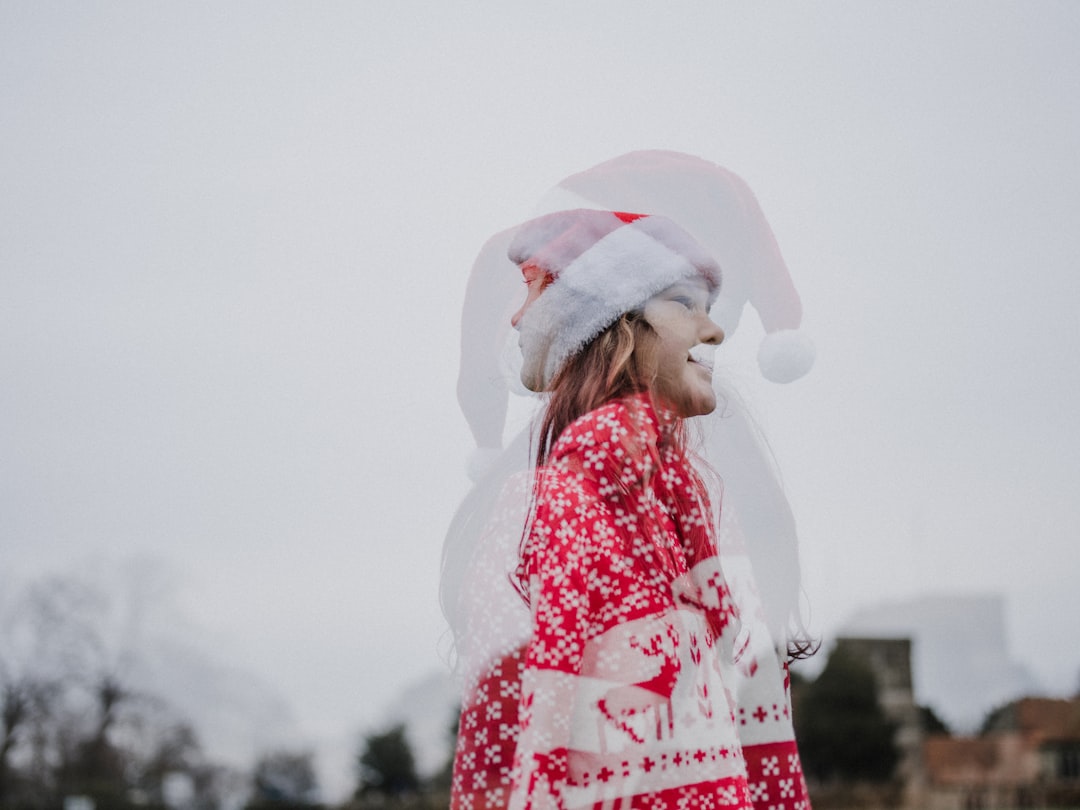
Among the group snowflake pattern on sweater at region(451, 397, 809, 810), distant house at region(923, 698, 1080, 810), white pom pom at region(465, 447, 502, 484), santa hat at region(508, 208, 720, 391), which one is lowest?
distant house at region(923, 698, 1080, 810)

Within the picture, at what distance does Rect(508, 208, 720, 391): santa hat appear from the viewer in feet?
4.33

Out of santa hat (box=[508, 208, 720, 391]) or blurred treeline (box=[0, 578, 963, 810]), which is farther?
blurred treeline (box=[0, 578, 963, 810])

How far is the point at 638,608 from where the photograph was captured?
1.19 metres

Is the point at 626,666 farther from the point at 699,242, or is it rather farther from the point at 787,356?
the point at 699,242

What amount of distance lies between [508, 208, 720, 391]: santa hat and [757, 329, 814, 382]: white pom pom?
0.38ft

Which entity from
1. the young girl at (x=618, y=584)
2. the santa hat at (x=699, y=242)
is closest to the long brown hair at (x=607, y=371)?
the young girl at (x=618, y=584)

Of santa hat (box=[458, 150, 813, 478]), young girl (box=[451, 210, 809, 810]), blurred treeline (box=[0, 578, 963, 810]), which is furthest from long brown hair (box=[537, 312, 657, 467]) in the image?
blurred treeline (box=[0, 578, 963, 810])

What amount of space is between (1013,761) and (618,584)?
26.6 metres

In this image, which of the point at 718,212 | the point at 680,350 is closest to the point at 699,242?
the point at 718,212

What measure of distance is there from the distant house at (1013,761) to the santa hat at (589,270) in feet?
75.1

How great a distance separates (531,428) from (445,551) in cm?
23

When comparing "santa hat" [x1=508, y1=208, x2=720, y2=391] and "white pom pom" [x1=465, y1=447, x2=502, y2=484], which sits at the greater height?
"santa hat" [x1=508, y1=208, x2=720, y2=391]

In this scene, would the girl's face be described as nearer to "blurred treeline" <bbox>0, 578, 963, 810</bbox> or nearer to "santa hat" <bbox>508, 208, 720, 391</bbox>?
"santa hat" <bbox>508, 208, 720, 391</bbox>

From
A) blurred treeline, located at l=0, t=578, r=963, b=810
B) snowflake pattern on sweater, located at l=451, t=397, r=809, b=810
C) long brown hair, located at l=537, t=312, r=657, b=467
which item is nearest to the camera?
snowflake pattern on sweater, located at l=451, t=397, r=809, b=810
